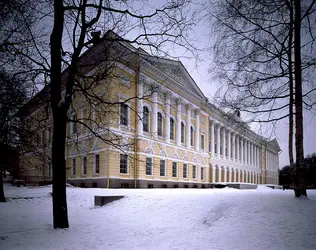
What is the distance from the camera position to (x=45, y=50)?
958 cm

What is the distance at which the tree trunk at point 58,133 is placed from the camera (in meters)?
8.39

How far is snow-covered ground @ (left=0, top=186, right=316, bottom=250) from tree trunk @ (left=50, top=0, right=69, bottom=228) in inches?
22.8

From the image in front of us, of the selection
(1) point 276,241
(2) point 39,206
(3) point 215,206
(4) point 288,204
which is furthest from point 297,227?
(2) point 39,206

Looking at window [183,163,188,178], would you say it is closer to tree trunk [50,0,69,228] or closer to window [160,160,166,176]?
window [160,160,166,176]

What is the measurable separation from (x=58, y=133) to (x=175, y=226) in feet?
15.7

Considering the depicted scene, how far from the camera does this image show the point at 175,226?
9.24m

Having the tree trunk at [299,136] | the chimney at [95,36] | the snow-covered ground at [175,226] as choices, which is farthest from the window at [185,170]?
the chimney at [95,36]

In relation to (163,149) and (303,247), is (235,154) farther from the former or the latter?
(303,247)

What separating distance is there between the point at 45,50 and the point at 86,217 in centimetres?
648

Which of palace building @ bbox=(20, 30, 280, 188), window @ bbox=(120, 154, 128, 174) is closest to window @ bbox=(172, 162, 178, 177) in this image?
palace building @ bbox=(20, 30, 280, 188)

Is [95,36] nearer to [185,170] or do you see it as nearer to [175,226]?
[175,226]

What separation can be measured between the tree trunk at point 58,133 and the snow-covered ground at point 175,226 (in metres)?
0.58

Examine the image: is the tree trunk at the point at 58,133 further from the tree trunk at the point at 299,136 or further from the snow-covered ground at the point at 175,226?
the tree trunk at the point at 299,136

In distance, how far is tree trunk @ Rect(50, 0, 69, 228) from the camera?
27.5 feet
